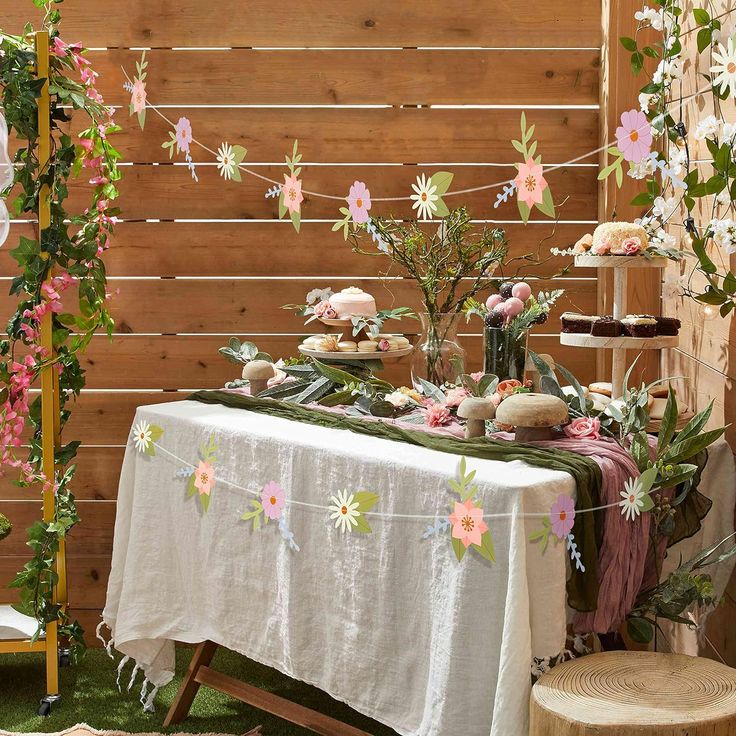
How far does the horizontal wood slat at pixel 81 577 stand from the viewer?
3.38 m

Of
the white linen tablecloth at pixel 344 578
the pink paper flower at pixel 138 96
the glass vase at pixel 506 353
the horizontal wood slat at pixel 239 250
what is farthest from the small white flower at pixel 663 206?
the pink paper flower at pixel 138 96

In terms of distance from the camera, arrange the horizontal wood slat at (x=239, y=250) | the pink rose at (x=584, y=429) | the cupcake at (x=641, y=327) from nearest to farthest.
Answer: the pink rose at (x=584, y=429) < the cupcake at (x=641, y=327) < the horizontal wood slat at (x=239, y=250)

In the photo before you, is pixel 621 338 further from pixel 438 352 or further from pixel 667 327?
pixel 438 352

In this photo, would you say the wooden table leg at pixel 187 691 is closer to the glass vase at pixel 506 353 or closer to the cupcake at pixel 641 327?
the glass vase at pixel 506 353

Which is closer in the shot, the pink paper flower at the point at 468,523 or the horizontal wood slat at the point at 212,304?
the pink paper flower at the point at 468,523

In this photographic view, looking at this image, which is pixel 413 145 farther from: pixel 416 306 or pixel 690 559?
pixel 690 559

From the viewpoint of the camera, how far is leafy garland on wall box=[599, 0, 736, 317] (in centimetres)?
188

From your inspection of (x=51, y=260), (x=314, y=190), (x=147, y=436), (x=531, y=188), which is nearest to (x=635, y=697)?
(x=531, y=188)

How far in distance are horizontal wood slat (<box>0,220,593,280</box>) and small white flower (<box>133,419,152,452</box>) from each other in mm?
781

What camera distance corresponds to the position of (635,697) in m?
1.73

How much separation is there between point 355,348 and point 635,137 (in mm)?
828

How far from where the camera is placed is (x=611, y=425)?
215 centimetres

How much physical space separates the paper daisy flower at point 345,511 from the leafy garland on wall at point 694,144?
2.56 ft

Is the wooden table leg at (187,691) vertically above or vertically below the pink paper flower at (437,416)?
below
